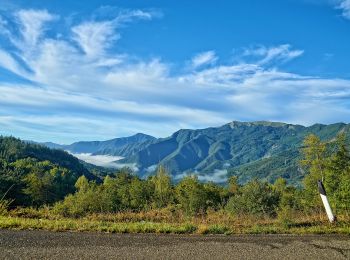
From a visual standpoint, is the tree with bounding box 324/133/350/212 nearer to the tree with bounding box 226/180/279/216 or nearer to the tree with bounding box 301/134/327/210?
the tree with bounding box 301/134/327/210

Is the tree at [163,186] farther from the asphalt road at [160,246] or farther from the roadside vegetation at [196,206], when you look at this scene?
the asphalt road at [160,246]

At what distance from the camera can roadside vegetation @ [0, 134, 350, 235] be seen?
11.9 m

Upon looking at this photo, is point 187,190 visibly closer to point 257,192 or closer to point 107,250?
point 257,192

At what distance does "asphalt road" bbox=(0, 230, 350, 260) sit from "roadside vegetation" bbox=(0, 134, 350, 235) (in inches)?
49.0

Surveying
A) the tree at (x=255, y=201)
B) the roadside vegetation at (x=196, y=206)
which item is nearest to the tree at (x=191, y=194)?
the roadside vegetation at (x=196, y=206)

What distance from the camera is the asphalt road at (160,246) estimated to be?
8.20 m

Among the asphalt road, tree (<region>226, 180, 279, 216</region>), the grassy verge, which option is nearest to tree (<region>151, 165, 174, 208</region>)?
tree (<region>226, 180, 279, 216</region>)

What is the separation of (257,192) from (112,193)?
173ft

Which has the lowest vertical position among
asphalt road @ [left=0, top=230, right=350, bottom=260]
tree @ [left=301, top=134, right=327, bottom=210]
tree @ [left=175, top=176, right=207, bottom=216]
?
tree @ [left=175, top=176, right=207, bottom=216]

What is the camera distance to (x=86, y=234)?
1027cm

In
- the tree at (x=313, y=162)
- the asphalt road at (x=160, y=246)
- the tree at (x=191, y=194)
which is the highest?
the tree at (x=313, y=162)

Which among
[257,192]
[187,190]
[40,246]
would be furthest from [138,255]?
[187,190]

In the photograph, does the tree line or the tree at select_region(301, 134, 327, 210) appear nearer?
the tree line

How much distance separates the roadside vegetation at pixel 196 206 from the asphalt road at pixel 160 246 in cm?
124
